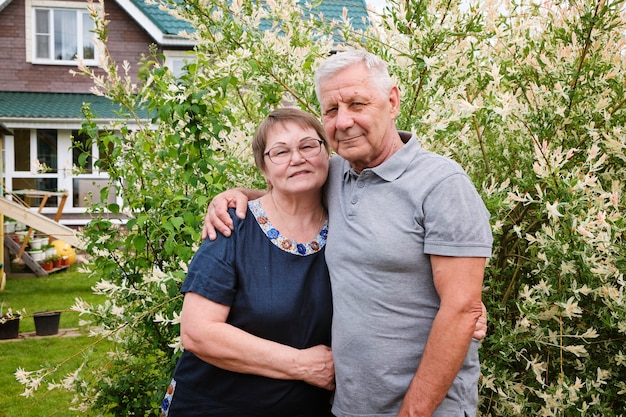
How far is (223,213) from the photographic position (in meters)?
2.33

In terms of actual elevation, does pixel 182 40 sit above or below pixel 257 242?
above

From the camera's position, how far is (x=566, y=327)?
263 centimetres

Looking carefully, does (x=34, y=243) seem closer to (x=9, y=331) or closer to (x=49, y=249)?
(x=49, y=249)

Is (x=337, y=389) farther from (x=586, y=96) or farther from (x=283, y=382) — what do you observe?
(x=586, y=96)

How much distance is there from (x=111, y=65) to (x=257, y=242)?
6.34 ft

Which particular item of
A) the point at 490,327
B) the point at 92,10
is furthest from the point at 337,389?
the point at 92,10

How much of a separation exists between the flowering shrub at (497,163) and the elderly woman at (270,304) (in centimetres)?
44

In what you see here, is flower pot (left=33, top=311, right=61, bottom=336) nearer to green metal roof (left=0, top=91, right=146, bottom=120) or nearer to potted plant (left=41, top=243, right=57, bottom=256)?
potted plant (left=41, top=243, right=57, bottom=256)

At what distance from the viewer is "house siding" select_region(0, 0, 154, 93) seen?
16797 mm

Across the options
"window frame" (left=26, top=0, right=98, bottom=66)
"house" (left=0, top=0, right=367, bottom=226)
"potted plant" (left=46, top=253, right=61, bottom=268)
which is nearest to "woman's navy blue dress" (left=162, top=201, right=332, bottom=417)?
"potted plant" (left=46, top=253, right=61, bottom=268)

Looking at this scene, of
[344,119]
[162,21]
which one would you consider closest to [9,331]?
[344,119]

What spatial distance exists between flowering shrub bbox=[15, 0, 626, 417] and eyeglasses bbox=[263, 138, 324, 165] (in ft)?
1.70

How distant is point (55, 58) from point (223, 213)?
16785mm

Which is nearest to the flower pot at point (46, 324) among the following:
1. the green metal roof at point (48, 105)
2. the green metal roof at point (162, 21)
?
the green metal roof at point (48, 105)
